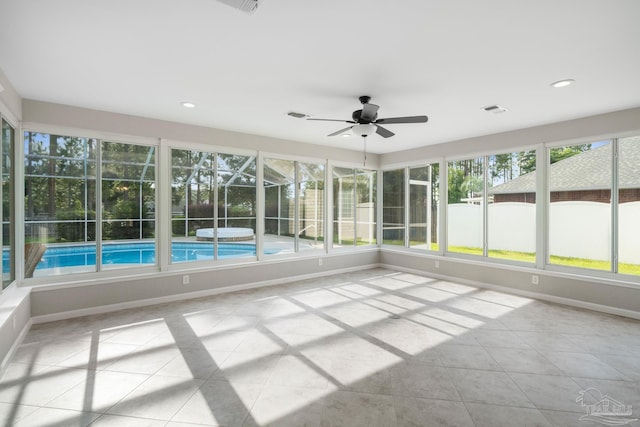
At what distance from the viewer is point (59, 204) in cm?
404

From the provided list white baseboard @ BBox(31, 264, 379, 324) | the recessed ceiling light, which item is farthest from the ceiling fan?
white baseboard @ BBox(31, 264, 379, 324)

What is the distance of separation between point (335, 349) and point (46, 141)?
14.2ft

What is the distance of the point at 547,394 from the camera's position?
236 centimetres

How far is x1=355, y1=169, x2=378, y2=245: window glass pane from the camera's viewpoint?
24.0 feet

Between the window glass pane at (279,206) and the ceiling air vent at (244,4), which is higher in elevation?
the ceiling air vent at (244,4)

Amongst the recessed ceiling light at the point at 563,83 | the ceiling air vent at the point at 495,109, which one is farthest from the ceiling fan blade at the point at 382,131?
the recessed ceiling light at the point at 563,83

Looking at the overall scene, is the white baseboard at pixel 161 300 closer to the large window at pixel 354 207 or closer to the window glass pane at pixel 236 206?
the window glass pane at pixel 236 206

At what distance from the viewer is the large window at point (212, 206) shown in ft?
15.9

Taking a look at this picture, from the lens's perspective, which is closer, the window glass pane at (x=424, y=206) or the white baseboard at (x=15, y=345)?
the white baseboard at (x=15, y=345)

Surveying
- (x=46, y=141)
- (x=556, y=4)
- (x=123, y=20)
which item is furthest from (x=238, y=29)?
(x=46, y=141)

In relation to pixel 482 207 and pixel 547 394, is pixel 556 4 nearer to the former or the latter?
pixel 547 394

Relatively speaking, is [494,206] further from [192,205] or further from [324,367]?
[192,205]

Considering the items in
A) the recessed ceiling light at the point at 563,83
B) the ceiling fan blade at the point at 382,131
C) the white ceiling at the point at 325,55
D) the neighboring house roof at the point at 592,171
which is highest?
the white ceiling at the point at 325,55

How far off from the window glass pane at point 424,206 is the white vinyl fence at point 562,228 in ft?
1.63
